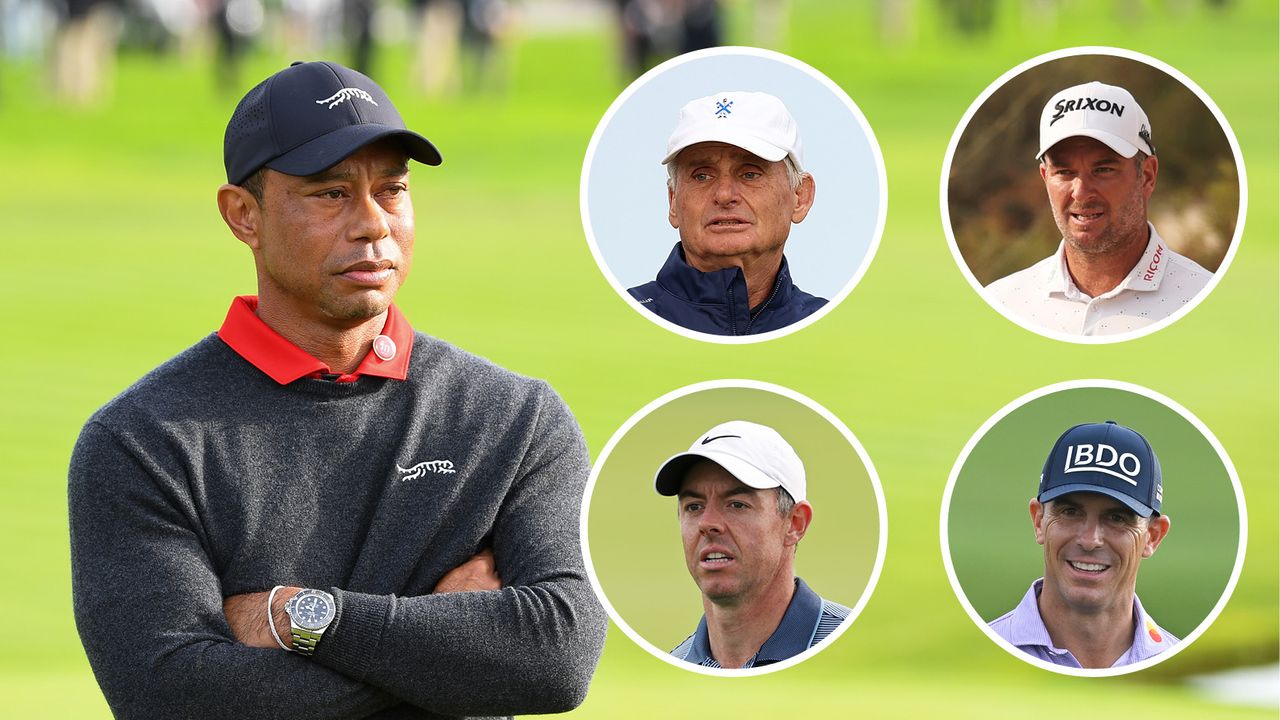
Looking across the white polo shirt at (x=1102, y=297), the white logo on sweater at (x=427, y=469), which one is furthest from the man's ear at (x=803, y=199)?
the white logo on sweater at (x=427, y=469)

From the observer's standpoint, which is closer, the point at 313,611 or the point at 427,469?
the point at 313,611

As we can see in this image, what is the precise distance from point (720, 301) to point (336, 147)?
88 centimetres

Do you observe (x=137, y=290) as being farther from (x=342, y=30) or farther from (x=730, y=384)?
(x=730, y=384)

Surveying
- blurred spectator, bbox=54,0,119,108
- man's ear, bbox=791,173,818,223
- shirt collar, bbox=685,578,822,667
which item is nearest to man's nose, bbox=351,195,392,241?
man's ear, bbox=791,173,818,223

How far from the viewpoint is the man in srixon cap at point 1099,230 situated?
3.58m

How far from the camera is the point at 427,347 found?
315 cm

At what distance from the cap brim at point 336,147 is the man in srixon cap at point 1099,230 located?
4.20 feet

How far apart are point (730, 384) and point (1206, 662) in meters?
5.28

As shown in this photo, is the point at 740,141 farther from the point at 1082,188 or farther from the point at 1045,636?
the point at 1045,636

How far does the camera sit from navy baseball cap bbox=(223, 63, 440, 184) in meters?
2.95

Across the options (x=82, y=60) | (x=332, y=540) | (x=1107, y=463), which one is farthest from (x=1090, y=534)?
(x=82, y=60)

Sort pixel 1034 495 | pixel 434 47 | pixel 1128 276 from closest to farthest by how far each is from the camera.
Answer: pixel 1128 276 → pixel 1034 495 → pixel 434 47

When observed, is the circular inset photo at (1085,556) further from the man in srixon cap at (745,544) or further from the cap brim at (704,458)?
the cap brim at (704,458)

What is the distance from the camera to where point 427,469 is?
3023 mm
